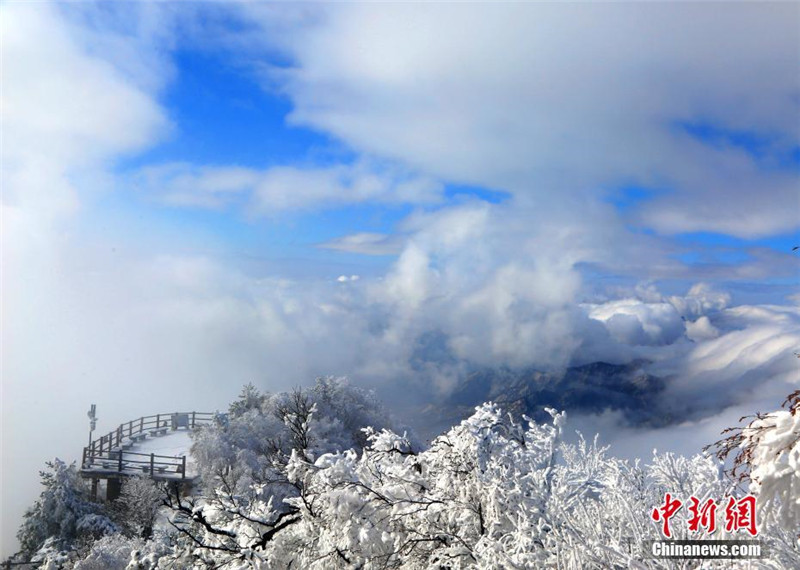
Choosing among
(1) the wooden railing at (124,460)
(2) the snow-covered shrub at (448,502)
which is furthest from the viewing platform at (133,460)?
(2) the snow-covered shrub at (448,502)

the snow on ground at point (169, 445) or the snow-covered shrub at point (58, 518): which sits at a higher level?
the snow on ground at point (169, 445)

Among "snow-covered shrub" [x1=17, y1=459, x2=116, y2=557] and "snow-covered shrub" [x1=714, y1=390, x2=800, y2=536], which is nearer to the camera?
"snow-covered shrub" [x1=714, y1=390, x2=800, y2=536]

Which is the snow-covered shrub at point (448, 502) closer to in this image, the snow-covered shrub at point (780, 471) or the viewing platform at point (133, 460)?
the snow-covered shrub at point (780, 471)

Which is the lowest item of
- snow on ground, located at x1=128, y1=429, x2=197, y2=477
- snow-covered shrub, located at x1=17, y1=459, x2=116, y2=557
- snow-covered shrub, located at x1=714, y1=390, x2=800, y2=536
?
snow-covered shrub, located at x1=17, y1=459, x2=116, y2=557

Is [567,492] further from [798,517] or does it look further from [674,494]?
[798,517]

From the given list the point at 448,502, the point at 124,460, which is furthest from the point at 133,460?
the point at 448,502

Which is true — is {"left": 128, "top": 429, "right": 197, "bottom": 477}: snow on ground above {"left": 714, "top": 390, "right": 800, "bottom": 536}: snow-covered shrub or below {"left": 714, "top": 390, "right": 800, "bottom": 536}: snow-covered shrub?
below

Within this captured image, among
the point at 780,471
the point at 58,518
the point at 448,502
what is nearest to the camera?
the point at 780,471

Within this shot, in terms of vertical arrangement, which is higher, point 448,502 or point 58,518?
point 448,502

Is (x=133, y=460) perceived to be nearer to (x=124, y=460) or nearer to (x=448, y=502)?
(x=124, y=460)

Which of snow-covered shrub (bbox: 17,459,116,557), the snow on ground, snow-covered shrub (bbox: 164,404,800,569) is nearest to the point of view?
snow-covered shrub (bbox: 164,404,800,569)

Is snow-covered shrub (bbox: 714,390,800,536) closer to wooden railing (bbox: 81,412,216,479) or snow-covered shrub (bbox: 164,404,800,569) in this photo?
snow-covered shrub (bbox: 164,404,800,569)

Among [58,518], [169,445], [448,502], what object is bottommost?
[58,518]

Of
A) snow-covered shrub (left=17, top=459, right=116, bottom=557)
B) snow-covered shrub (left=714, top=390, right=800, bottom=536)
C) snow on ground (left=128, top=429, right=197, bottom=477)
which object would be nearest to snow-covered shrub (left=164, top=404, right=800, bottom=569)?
snow-covered shrub (left=714, top=390, right=800, bottom=536)
